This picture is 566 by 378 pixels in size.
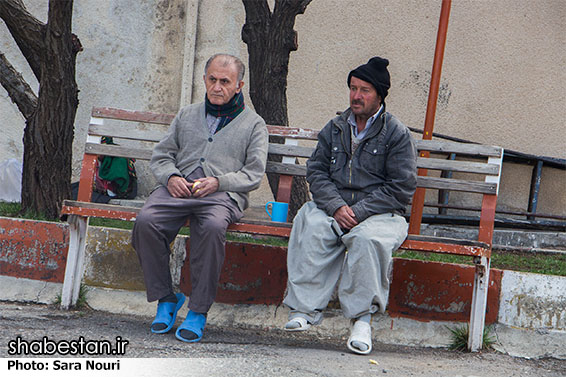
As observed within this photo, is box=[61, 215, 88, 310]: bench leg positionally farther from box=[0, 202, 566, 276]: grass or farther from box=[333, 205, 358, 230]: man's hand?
box=[333, 205, 358, 230]: man's hand

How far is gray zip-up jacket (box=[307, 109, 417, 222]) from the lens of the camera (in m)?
3.73

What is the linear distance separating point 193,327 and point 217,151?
3.42 ft

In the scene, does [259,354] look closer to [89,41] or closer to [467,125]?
[467,125]

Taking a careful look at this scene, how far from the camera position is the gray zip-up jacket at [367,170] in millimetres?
3734

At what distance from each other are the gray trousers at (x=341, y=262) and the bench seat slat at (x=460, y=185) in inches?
18.9

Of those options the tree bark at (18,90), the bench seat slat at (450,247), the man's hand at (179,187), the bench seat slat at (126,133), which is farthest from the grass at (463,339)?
the tree bark at (18,90)

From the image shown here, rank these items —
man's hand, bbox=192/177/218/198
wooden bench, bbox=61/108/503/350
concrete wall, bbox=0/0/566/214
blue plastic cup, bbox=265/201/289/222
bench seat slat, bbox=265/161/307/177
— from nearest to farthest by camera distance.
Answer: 1. wooden bench, bbox=61/108/503/350
2. man's hand, bbox=192/177/218/198
3. blue plastic cup, bbox=265/201/289/222
4. bench seat slat, bbox=265/161/307/177
5. concrete wall, bbox=0/0/566/214

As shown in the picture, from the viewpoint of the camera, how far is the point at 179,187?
12.6 feet

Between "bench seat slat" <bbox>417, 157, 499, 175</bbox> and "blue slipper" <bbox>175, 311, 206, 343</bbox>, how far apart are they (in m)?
1.57

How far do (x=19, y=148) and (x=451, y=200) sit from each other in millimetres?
4678

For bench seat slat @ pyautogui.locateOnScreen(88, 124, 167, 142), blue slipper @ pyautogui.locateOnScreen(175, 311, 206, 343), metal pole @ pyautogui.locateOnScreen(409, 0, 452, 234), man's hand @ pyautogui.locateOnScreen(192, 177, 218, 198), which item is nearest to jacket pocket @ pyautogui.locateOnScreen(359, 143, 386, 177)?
man's hand @ pyautogui.locateOnScreen(192, 177, 218, 198)

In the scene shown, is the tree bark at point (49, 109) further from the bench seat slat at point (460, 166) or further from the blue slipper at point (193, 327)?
the bench seat slat at point (460, 166)

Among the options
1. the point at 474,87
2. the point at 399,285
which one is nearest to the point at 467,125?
the point at 474,87

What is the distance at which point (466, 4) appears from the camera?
6926mm
